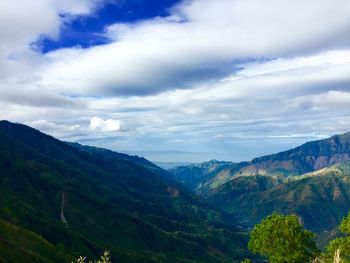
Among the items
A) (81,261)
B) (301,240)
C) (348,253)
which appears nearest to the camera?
(81,261)

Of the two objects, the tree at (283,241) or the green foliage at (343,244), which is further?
the tree at (283,241)

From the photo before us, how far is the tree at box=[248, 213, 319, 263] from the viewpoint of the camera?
84375mm

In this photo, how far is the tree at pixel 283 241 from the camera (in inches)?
3322

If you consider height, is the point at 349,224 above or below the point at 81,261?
below

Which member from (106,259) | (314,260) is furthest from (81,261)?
(314,260)

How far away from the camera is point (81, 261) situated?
29.4 metres

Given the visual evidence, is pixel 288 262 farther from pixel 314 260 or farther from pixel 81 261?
pixel 81 261

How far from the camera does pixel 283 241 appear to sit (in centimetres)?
8538

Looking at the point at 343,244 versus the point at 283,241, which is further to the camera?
the point at 283,241

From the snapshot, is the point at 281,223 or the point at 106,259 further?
the point at 281,223

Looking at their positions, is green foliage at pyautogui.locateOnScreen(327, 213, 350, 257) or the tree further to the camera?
the tree

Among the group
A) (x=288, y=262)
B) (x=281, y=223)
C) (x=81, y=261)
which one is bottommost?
(x=288, y=262)

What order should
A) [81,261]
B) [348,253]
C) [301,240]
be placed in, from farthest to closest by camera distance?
[301,240] → [348,253] → [81,261]

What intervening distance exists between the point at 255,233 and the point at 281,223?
6.61 m
